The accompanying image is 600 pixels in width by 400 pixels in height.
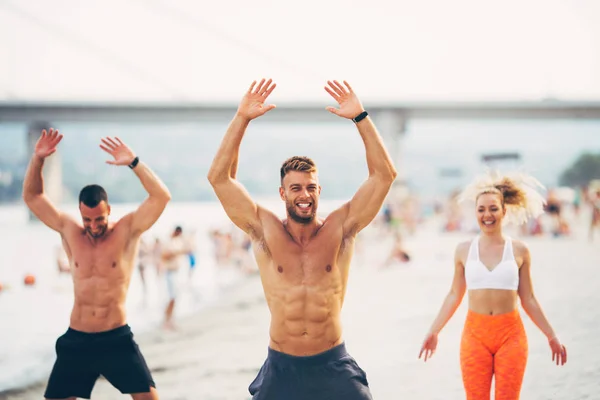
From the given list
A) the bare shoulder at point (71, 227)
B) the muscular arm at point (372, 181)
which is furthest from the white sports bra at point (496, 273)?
the bare shoulder at point (71, 227)

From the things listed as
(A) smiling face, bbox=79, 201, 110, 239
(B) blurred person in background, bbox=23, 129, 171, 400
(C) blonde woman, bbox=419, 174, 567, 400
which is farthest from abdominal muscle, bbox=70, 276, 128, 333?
(C) blonde woman, bbox=419, 174, 567, 400

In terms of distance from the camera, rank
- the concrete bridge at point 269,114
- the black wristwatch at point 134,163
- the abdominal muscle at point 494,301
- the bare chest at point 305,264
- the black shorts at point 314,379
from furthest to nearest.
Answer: the concrete bridge at point 269,114 → the black wristwatch at point 134,163 → the abdominal muscle at point 494,301 → the bare chest at point 305,264 → the black shorts at point 314,379

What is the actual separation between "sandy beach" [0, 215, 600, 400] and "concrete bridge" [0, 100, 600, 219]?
3047cm

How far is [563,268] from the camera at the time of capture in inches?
545

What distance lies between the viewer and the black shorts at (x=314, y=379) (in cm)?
354

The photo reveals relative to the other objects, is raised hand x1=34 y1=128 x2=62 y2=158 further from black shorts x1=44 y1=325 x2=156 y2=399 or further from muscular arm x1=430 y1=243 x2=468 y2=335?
muscular arm x1=430 y1=243 x2=468 y2=335

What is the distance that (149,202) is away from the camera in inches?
187

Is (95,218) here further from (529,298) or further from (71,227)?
(529,298)

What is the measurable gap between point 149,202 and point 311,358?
1754 millimetres

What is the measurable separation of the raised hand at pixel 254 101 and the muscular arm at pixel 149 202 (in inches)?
48.9

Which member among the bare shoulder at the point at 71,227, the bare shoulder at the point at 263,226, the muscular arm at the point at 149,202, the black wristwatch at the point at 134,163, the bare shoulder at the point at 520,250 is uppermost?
the black wristwatch at the point at 134,163

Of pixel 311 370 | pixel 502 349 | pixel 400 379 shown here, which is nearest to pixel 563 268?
pixel 400 379

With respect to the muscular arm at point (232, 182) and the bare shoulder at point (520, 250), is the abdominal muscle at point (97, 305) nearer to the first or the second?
the muscular arm at point (232, 182)

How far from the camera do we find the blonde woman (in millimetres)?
4070
